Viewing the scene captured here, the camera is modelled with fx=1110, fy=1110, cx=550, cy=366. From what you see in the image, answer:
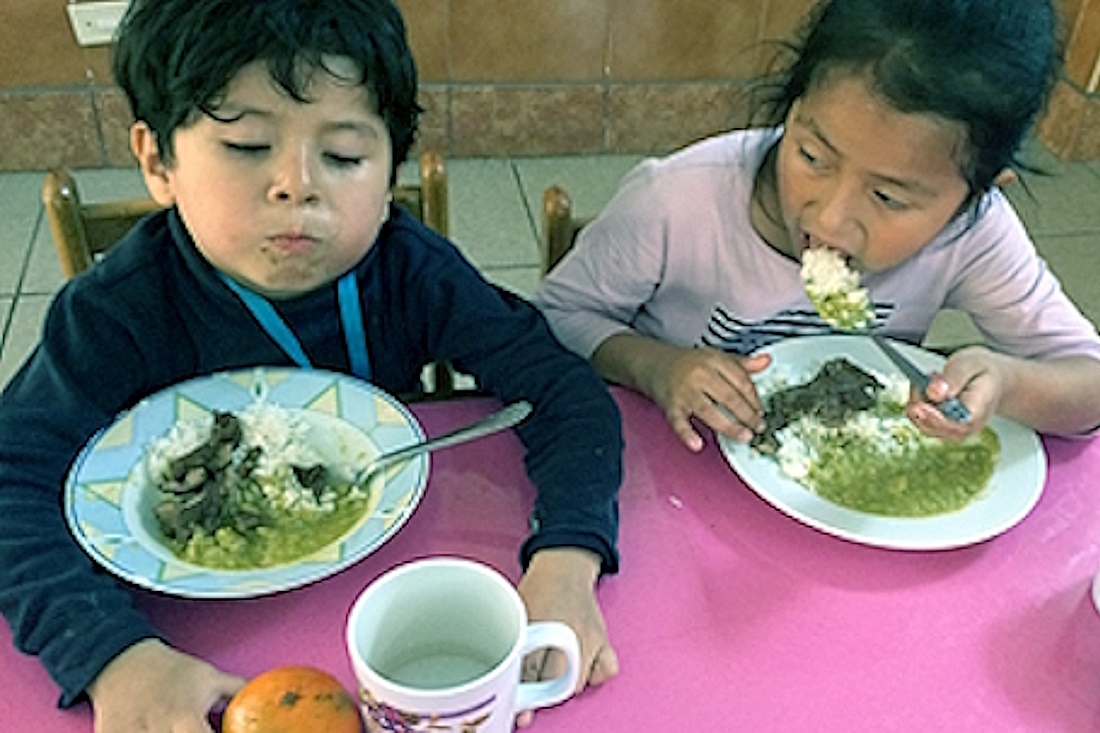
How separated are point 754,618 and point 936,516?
0.18 meters

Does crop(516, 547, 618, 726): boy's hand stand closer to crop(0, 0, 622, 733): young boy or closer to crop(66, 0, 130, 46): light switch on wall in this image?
crop(0, 0, 622, 733): young boy

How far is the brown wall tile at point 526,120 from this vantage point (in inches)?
101

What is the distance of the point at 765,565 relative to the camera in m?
0.80

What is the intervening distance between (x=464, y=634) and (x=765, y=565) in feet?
0.85

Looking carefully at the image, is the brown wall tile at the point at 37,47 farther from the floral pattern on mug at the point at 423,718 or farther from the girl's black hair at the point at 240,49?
the floral pattern on mug at the point at 423,718

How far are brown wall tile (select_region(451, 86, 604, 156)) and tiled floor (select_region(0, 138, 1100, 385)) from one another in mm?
34

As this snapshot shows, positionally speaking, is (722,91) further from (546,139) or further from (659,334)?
(659,334)

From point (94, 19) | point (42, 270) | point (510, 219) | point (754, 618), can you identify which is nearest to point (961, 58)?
point (754, 618)

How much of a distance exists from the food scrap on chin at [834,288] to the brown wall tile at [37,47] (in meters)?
1.90

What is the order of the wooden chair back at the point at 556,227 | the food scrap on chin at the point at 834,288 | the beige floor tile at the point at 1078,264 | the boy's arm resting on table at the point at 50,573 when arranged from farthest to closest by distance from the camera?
1. the beige floor tile at the point at 1078,264
2. the wooden chair back at the point at 556,227
3. the food scrap on chin at the point at 834,288
4. the boy's arm resting on table at the point at 50,573

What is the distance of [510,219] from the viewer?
7.93 ft

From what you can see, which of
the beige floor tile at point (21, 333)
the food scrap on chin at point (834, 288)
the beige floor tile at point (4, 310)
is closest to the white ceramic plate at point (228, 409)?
the food scrap on chin at point (834, 288)

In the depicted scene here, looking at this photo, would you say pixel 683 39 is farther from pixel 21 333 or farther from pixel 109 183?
pixel 21 333

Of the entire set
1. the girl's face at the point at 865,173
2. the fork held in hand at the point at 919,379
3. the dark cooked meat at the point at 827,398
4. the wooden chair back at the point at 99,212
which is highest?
the girl's face at the point at 865,173
